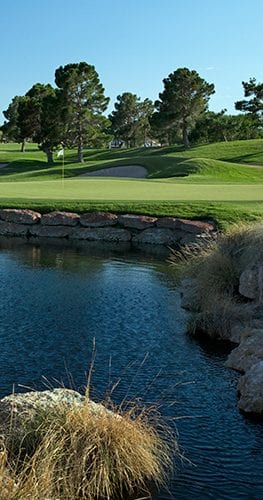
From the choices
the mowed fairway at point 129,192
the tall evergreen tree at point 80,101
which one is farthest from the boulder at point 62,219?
the tall evergreen tree at point 80,101

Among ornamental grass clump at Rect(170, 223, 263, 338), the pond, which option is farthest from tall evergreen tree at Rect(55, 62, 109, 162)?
ornamental grass clump at Rect(170, 223, 263, 338)

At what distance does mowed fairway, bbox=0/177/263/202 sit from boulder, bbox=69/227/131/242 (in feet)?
9.49

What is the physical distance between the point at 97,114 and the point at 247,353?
62.9 m

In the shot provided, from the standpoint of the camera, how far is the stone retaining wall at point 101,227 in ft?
93.4

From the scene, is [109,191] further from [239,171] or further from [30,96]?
[30,96]

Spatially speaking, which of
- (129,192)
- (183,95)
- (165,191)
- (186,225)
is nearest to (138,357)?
(186,225)

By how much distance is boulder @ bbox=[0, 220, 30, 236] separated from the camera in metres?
31.3

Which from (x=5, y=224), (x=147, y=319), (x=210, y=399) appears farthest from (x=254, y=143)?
(x=210, y=399)

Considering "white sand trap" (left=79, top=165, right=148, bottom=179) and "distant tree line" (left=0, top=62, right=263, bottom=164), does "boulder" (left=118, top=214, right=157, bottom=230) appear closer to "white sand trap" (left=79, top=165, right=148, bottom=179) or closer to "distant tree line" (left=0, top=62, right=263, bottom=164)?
→ "white sand trap" (left=79, top=165, right=148, bottom=179)

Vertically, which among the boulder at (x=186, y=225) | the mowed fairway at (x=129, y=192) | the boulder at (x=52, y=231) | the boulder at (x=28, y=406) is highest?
the mowed fairway at (x=129, y=192)

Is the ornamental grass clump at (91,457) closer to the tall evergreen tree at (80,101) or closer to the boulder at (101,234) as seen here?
the boulder at (101,234)

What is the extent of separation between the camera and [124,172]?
59.9 metres

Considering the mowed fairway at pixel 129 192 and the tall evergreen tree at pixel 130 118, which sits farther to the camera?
the tall evergreen tree at pixel 130 118

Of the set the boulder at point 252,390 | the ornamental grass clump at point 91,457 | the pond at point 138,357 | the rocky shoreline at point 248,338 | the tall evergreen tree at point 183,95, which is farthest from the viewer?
the tall evergreen tree at point 183,95
